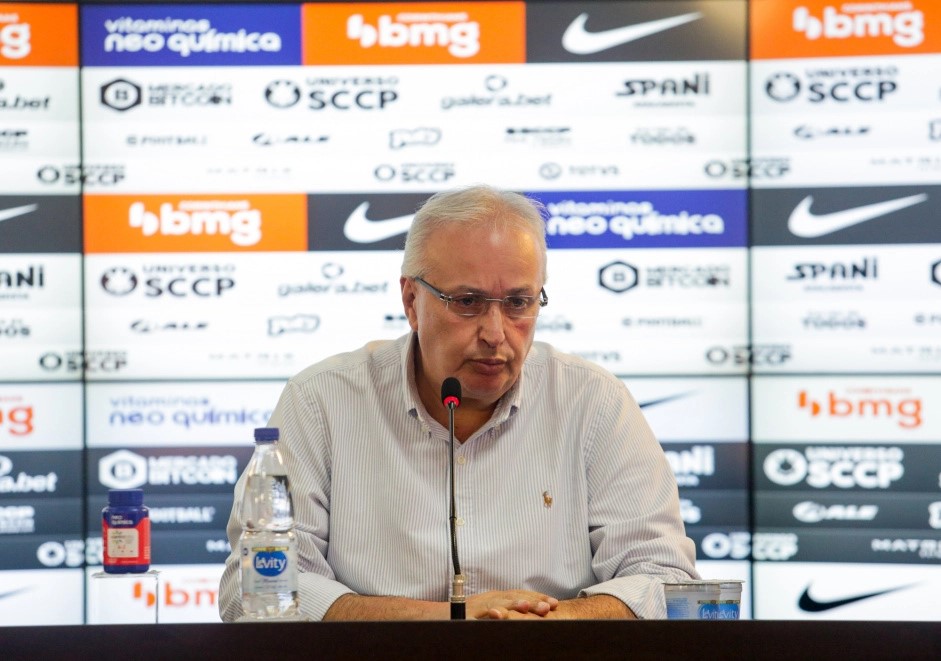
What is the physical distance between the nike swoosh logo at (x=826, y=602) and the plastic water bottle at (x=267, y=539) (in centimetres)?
220

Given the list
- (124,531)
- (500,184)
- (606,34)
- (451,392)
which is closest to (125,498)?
(124,531)

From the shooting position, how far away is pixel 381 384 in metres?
2.10

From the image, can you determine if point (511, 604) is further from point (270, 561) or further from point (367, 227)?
point (367, 227)

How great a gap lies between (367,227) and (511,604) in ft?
6.57

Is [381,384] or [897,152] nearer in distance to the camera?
[381,384]

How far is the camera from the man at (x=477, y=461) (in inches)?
75.4

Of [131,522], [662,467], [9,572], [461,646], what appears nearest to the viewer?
[461,646]

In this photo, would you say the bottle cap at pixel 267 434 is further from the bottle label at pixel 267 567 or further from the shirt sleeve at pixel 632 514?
the shirt sleeve at pixel 632 514

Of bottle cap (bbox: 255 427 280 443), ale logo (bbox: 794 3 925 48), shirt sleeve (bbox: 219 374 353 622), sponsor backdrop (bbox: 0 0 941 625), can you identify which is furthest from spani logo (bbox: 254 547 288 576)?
ale logo (bbox: 794 3 925 48)

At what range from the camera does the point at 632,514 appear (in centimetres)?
194

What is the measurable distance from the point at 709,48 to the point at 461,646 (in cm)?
285

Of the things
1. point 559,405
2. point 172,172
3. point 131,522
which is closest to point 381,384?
point 559,405

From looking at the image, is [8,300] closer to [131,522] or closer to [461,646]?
[131,522]

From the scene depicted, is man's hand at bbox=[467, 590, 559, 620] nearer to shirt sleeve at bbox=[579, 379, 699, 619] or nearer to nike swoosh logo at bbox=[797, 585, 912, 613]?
shirt sleeve at bbox=[579, 379, 699, 619]
